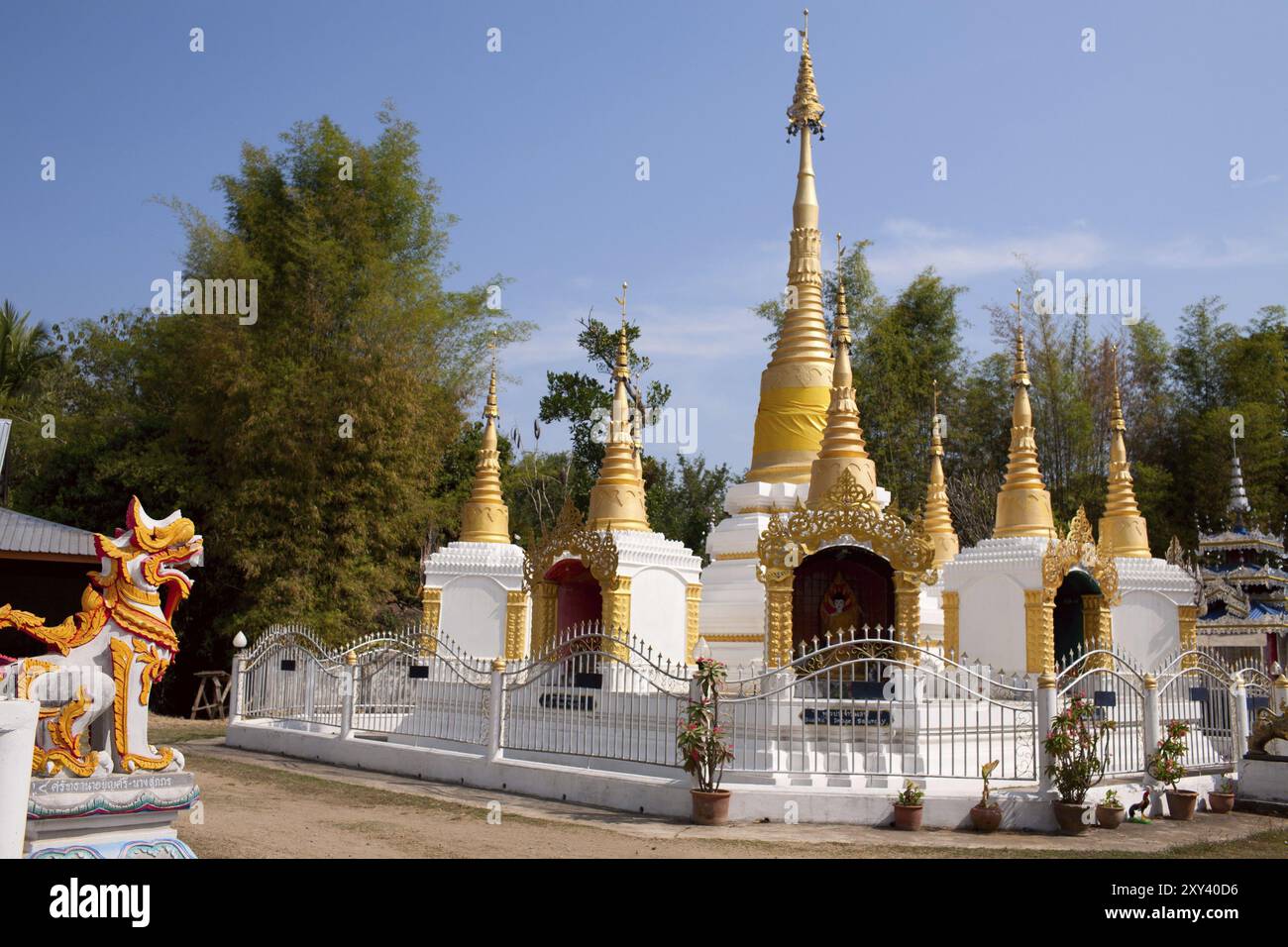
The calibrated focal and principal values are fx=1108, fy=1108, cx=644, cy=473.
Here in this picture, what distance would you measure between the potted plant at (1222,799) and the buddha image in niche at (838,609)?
4.65 m

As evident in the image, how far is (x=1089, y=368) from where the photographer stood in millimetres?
34781

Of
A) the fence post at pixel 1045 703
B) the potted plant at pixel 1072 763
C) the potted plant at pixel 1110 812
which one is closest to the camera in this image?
the potted plant at pixel 1072 763

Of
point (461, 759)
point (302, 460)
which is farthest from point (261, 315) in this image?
point (461, 759)

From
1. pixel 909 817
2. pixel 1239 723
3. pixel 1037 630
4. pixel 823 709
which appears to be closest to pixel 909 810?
pixel 909 817

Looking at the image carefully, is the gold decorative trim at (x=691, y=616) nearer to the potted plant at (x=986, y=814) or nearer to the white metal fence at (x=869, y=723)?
the white metal fence at (x=869, y=723)

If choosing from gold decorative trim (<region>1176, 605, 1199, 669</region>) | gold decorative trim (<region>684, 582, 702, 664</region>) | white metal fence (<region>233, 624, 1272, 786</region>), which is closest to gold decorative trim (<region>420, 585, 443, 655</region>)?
white metal fence (<region>233, 624, 1272, 786</region>)

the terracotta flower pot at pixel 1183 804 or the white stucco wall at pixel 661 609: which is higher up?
the white stucco wall at pixel 661 609

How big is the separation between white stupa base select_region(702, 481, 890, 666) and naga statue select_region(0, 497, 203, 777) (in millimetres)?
10746

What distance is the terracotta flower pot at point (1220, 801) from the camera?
38.5ft

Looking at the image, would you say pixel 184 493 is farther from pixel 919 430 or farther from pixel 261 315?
pixel 919 430

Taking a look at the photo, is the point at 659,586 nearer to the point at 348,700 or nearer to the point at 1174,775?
the point at 348,700

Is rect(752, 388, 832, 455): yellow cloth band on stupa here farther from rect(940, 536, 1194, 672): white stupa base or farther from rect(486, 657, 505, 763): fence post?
rect(486, 657, 505, 763): fence post

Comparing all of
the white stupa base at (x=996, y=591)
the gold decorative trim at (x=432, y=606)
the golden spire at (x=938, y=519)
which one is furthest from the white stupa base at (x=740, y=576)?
the gold decorative trim at (x=432, y=606)

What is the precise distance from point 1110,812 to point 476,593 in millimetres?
11864
